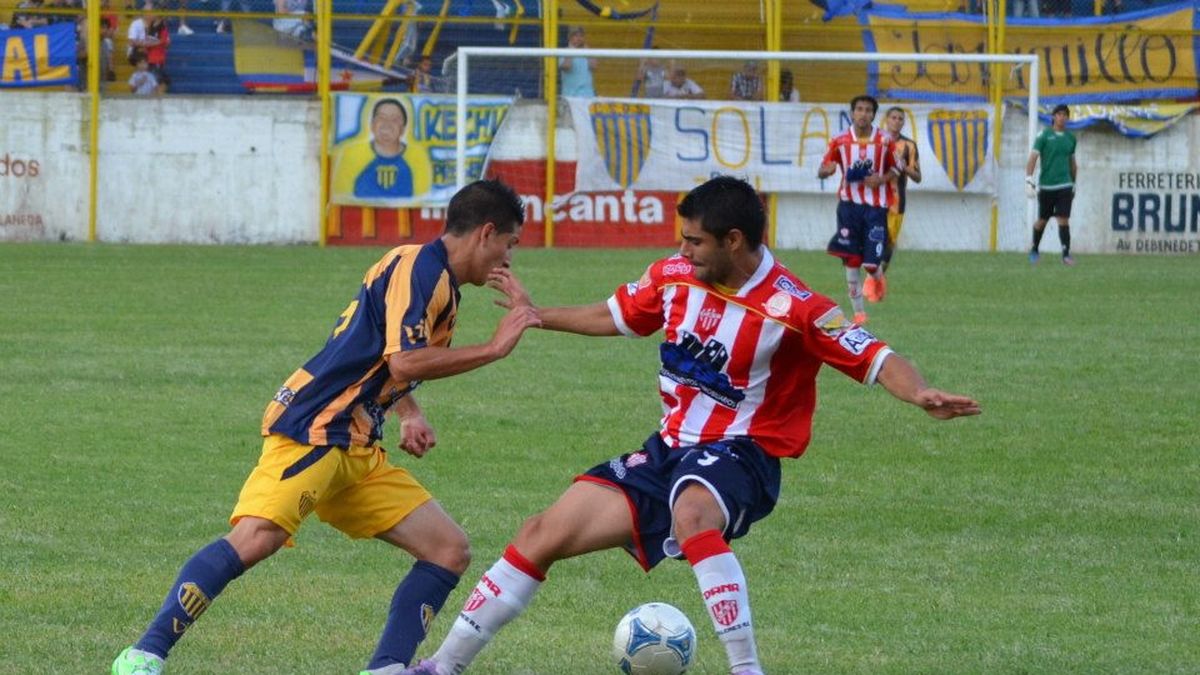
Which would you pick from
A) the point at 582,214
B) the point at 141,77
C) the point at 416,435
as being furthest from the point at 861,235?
the point at 416,435

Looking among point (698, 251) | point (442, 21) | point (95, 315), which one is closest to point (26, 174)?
point (442, 21)

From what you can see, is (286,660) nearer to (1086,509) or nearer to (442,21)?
(1086,509)

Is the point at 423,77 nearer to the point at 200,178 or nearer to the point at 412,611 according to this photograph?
the point at 200,178

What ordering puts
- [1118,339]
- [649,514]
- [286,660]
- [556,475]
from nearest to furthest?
[649,514] < [286,660] < [556,475] < [1118,339]

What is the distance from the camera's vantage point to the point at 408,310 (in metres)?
5.30

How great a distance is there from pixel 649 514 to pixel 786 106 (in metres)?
22.6

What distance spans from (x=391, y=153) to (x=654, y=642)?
72.0 ft

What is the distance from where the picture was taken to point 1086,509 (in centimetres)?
859

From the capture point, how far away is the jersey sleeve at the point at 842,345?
5.37 meters

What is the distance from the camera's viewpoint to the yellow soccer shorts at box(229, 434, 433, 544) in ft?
17.3

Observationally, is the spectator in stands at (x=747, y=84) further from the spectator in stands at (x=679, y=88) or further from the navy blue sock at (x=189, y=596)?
the navy blue sock at (x=189, y=596)

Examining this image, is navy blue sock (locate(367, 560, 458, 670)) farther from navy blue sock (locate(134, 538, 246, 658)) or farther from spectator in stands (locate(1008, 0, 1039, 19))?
spectator in stands (locate(1008, 0, 1039, 19))

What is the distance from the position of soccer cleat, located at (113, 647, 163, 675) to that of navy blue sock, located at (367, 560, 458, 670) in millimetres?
657

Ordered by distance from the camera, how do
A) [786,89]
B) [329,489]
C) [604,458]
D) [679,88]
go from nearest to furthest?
1. [329,489]
2. [604,458]
3. [679,88]
4. [786,89]
